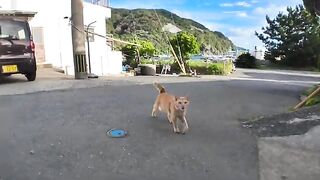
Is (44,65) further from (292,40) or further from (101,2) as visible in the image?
(292,40)

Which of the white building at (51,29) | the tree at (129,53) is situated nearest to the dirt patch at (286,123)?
the white building at (51,29)

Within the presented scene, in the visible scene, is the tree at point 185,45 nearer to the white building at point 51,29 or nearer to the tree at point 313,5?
the white building at point 51,29

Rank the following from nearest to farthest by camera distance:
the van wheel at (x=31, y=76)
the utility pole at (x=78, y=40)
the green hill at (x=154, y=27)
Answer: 1. the van wheel at (x=31, y=76)
2. the utility pole at (x=78, y=40)
3. the green hill at (x=154, y=27)

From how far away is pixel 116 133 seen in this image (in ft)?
20.3

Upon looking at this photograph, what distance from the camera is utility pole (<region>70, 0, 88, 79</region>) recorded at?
510 inches

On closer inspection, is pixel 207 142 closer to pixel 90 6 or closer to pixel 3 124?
pixel 3 124

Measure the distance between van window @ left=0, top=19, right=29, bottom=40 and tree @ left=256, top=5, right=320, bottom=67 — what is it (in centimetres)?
2984

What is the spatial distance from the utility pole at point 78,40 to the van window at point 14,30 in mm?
1670

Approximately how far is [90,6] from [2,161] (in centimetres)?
1756

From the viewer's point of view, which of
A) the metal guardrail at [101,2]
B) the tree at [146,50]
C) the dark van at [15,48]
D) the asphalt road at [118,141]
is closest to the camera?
the asphalt road at [118,141]

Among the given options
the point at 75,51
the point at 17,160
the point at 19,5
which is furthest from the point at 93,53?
the point at 17,160

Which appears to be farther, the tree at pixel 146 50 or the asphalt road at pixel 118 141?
the tree at pixel 146 50

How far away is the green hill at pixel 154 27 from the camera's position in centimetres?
4472

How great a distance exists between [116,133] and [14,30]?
666 cm
